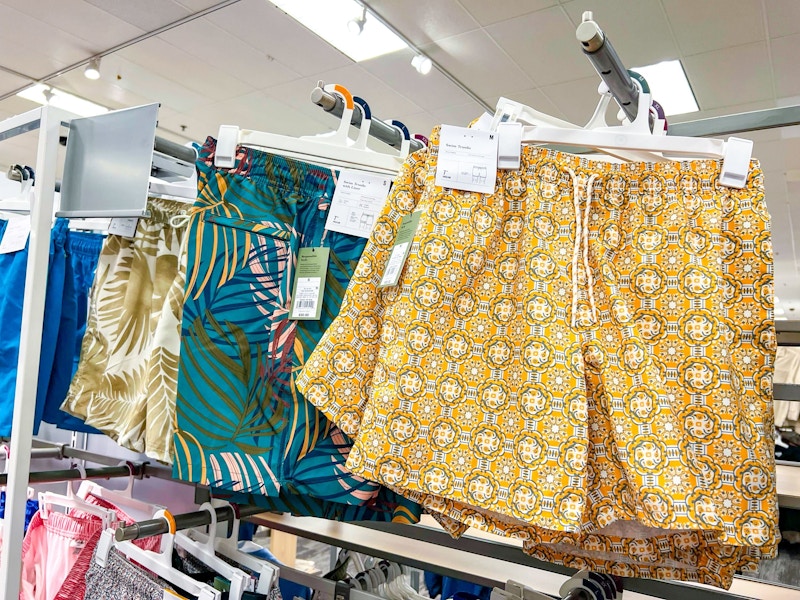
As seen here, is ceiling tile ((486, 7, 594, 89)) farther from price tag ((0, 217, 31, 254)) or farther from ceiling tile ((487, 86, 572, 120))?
price tag ((0, 217, 31, 254))

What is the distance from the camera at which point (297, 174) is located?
1074 mm

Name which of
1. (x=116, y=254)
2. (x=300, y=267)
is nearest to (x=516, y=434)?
(x=300, y=267)

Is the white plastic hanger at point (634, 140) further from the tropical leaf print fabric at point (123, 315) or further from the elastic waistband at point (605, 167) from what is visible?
the tropical leaf print fabric at point (123, 315)

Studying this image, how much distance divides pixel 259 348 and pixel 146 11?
11.5 ft

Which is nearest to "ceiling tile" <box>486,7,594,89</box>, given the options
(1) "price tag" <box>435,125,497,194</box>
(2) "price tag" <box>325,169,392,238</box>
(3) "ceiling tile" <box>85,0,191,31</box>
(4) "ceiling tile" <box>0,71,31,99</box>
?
(3) "ceiling tile" <box>85,0,191,31</box>

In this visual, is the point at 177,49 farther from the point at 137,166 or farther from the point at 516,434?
the point at 516,434

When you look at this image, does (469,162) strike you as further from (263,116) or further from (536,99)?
(263,116)

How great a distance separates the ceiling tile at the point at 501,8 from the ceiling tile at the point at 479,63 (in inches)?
7.8

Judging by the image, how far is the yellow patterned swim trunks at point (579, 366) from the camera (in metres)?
0.73

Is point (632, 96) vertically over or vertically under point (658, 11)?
under

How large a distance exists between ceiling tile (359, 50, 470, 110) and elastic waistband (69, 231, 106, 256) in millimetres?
3027

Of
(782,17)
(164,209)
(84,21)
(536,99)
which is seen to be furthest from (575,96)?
(164,209)

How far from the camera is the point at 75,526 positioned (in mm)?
1457

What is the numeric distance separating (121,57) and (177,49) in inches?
19.0
